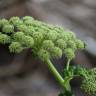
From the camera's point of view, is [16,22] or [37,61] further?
[37,61]

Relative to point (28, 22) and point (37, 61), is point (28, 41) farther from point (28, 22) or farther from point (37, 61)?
point (37, 61)

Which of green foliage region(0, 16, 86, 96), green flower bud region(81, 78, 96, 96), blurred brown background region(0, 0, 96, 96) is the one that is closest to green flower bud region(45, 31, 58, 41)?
green foliage region(0, 16, 86, 96)

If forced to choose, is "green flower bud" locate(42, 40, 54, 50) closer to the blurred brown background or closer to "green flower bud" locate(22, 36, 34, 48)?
"green flower bud" locate(22, 36, 34, 48)

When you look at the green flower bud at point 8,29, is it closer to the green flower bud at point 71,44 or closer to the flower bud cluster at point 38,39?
the flower bud cluster at point 38,39

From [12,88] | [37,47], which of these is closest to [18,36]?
[37,47]

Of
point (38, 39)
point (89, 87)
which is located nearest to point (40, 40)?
point (38, 39)

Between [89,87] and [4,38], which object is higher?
[4,38]

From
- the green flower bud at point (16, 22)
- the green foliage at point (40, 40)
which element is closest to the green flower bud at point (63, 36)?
the green foliage at point (40, 40)

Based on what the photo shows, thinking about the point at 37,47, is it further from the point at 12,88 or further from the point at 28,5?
the point at 28,5
